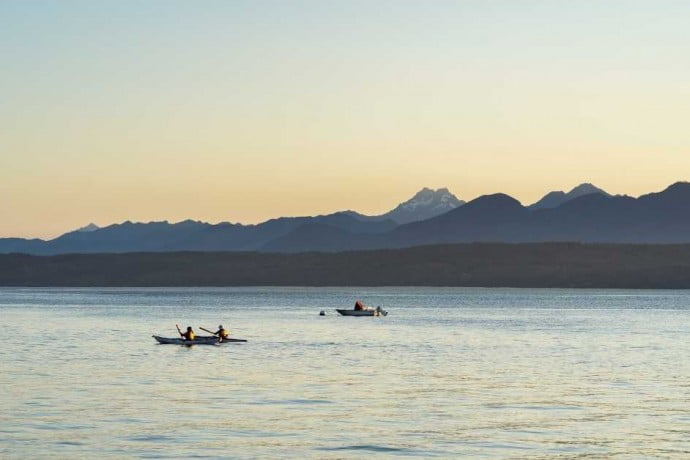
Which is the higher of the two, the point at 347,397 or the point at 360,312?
the point at 360,312

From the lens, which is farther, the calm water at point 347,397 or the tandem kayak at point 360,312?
the tandem kayak at point 360,312

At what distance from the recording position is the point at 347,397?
172ft

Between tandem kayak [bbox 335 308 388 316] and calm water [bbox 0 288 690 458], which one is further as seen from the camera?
tandem kayak [bbox 335 308 388 316]

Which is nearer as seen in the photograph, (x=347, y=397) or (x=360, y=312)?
(x=347, y=397)

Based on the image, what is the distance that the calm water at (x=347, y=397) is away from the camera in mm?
40188

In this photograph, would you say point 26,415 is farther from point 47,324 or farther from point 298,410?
point 47,324

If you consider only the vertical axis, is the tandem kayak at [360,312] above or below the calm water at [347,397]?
above

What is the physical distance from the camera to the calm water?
40188 millimetres

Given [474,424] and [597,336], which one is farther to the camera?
[597,336]

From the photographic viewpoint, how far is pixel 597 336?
10225cm

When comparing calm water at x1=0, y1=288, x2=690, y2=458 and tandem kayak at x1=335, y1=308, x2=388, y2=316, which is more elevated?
tandem kayak at x1=335, y1=308, x2=388, y2=316

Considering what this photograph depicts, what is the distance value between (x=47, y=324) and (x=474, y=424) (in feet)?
273

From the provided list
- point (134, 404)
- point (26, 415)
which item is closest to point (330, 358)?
point (134, 404)

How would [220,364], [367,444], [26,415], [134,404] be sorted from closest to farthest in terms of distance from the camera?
→ [367,444]
[26,415]
[134,404]
[220,364]
